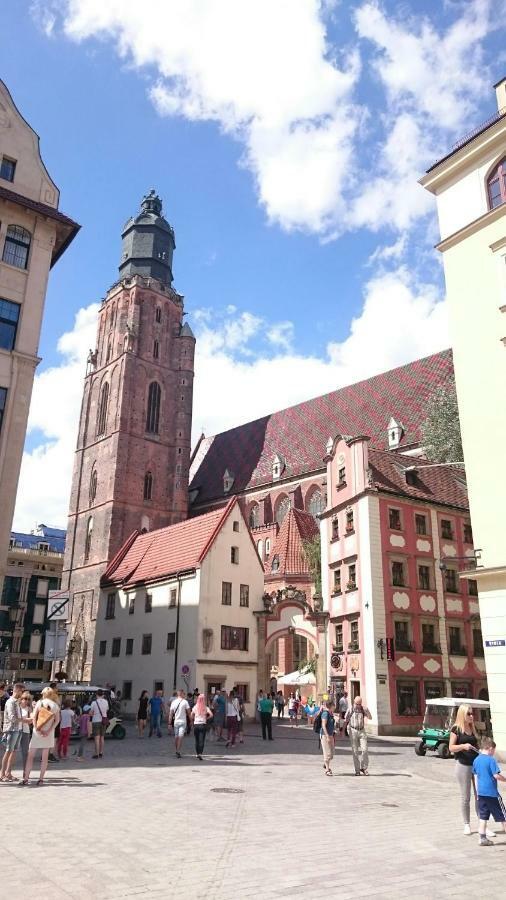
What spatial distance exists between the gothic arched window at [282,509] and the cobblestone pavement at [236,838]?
46917 mm

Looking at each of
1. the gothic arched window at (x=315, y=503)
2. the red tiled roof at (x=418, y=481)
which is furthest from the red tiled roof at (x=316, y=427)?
the red tiled roof at (x=418, y=481)

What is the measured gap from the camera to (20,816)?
8.74 metres

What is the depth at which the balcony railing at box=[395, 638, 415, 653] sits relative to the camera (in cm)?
2868

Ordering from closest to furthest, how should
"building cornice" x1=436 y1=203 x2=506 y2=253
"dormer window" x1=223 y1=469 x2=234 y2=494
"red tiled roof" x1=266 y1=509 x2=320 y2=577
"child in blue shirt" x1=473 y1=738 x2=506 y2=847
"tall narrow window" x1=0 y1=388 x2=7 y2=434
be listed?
1. "child in blue shirt" x1=473 y1=738 x2=506 y2=847
2. "building cornice" x1=436 y1=203 x2=506 y2=253
3. "tall narrow window" x1=0 y1=388 x2=7 y2=434
4. "red tiled roof" x1=266 y1=509 x2=320 y2=577
5. "dormer window" x1=223 y1=469 x2=234 y2=494

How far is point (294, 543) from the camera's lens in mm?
46875

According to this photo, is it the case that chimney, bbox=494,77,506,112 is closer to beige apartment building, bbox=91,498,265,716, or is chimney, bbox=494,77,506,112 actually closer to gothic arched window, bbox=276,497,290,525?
beige apartment building, bbox=91,498,265,716

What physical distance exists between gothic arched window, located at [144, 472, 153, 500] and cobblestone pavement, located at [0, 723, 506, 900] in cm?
5172

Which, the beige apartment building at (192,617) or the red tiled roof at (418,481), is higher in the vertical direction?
the red tiled roof at (418,481)

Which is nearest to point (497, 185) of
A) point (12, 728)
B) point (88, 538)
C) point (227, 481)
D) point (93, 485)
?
point (12, 728)

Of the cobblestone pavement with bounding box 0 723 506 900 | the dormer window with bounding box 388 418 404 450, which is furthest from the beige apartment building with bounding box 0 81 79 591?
the dormer window with bounding box 388 418 404 450

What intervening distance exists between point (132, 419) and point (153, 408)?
131 inches

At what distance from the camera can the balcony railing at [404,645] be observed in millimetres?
28680

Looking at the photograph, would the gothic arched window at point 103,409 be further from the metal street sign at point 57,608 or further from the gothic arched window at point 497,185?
the gothic arched window at point 497,185

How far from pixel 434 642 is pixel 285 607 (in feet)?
26.3
